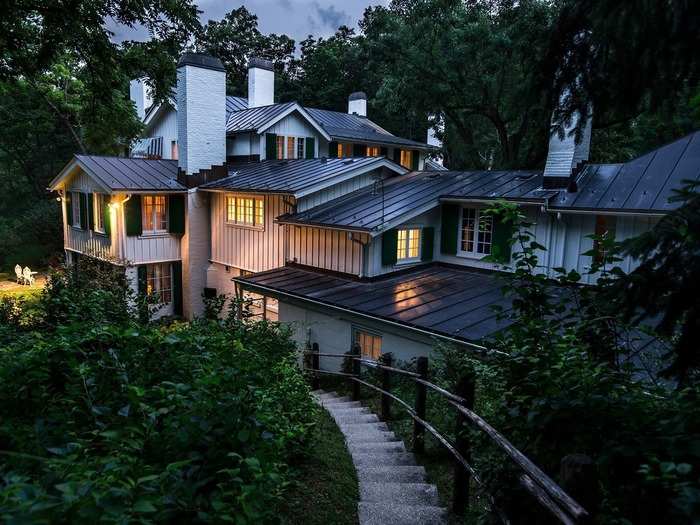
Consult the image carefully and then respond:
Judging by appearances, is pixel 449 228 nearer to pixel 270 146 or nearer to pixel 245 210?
pixel 245 210

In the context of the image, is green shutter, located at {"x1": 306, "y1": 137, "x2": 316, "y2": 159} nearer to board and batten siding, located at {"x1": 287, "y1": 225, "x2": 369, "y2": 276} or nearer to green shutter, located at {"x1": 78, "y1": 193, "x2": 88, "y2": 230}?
board and batten siding, located at {"x1": 287, "y1": 225, "x2": 369, "y2": 276}

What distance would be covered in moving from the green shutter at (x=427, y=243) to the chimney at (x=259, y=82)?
47.0ft

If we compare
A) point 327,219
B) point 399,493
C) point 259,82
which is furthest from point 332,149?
point 399,493

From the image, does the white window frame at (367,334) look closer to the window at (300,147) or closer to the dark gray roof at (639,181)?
the dark gray roof at (639,181)

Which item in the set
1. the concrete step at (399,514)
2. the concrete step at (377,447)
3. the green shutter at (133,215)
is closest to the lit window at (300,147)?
the green shutter at (133,215)

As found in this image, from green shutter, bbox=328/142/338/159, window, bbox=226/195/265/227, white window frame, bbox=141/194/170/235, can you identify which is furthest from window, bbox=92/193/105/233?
green shutter, bbox=328/142/338/159

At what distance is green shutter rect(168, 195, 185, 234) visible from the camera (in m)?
19.3

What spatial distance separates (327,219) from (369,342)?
4194 mm

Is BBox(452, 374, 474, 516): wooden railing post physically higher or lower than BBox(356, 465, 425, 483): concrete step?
higher

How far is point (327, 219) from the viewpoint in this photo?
15.2m

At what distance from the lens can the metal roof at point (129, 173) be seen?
17656 mm

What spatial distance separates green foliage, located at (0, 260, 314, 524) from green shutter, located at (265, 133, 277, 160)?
17.1 meters

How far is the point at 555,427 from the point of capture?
2.96m

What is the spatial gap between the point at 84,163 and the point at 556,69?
728 inches
